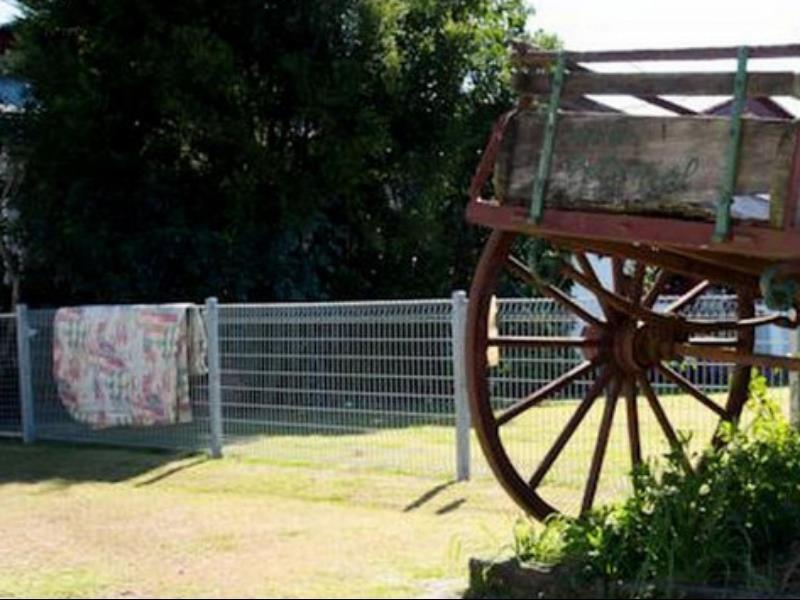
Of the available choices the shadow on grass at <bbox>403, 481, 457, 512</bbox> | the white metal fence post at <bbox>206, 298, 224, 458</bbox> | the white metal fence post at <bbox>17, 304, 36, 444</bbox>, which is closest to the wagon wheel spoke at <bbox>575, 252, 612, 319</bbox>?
the shadow on grass at <bbox>403, 481, 457, 512</bbox>

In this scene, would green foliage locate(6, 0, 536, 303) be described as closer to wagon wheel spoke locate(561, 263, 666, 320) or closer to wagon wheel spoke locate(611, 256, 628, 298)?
wagon wheel spoke locate(611, 256, 628, 298)

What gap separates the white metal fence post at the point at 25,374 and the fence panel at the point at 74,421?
7cm

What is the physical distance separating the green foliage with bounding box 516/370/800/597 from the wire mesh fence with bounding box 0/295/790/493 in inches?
93.8

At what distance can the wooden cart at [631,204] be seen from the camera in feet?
18.2

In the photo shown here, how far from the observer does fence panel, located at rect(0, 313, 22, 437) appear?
15.0m

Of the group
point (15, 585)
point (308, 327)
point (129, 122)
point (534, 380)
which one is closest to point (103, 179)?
point (129, 122)

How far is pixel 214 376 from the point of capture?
1234 cm

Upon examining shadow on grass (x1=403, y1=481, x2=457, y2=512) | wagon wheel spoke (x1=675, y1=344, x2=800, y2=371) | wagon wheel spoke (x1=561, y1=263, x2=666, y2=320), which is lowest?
shadow on grass (x1=403, y1=481, x2=457, y2=512)

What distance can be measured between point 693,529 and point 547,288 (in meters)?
1.79

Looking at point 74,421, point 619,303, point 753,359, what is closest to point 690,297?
point 619,303

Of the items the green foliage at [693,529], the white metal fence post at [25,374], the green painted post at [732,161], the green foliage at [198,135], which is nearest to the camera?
the green painted post at [732,161]

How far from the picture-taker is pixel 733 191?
218 inches

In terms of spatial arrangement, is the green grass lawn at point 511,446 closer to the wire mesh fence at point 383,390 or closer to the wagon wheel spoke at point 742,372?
the wire mesh fence at point 383,390

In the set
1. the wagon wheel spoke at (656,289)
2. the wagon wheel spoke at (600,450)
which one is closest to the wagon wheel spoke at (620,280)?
the wagon wheel spoke at (656,289)
